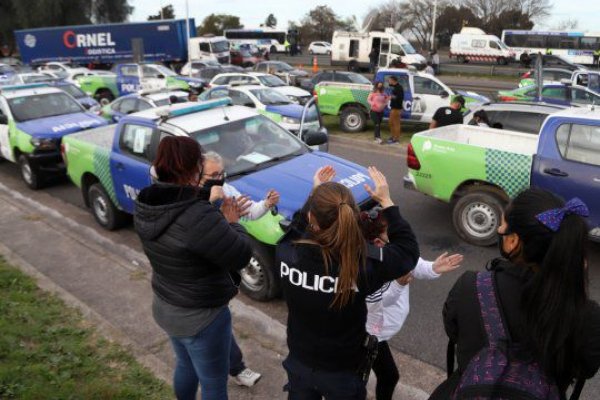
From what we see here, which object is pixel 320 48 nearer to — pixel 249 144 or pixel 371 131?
pixel 371 131

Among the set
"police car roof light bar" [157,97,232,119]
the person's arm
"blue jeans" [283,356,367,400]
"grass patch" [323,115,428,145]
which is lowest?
"grass patch" [323,115,428,145]

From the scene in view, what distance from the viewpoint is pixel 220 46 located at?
36.5 metres

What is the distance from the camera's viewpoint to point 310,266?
2109 mm

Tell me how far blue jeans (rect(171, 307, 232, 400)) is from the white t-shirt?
0.83 meters

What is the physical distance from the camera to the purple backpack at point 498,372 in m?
1.66

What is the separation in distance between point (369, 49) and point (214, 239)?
33325mm

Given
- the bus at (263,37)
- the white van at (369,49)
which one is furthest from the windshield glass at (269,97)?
the bus at (263,37)

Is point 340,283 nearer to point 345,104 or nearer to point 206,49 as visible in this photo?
point 345,104

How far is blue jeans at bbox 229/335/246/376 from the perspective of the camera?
3.47 m

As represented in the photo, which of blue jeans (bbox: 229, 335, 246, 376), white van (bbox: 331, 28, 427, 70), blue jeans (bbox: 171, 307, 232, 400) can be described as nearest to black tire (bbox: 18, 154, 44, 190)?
blue jeans (bbox: 229, 335, 246, 376)

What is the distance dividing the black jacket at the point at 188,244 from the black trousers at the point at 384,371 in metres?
1.02

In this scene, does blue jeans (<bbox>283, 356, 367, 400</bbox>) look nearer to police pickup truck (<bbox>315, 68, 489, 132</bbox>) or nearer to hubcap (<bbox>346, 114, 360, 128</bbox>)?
police pickup truck (<bbox>315, 68, 489, 132</bbox>)

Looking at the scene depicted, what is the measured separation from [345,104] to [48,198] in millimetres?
8103

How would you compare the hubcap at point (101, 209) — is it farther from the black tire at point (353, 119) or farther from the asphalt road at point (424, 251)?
the black tire at point (353, 119)
